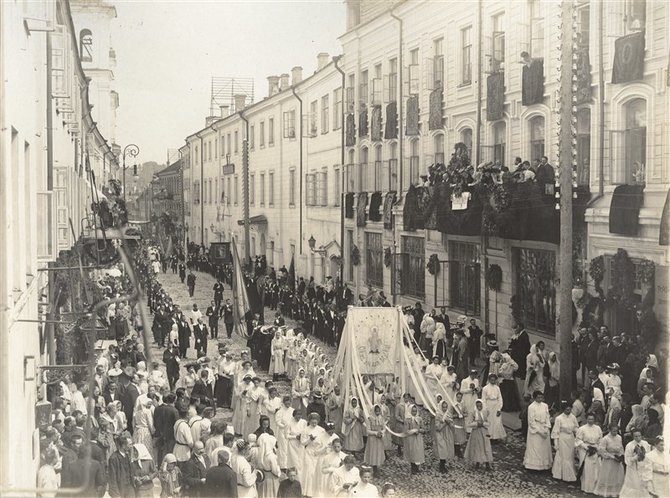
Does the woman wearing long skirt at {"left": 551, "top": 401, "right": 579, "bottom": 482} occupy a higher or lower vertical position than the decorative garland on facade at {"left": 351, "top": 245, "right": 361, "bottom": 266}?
lower

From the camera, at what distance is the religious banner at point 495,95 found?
70.5ft

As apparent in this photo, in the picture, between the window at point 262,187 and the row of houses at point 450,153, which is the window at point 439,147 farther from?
the window at point 262,187

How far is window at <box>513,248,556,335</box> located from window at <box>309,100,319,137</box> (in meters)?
13.3

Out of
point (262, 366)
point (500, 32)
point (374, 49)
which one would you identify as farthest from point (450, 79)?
point (262, 366)

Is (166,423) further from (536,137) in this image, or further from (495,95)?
(495,95)

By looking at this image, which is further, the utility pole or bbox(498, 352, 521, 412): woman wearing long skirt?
bbox(498, 352, 521, 412): woman wearing long skirt


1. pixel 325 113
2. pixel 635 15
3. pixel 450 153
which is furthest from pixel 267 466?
pixel 325 113

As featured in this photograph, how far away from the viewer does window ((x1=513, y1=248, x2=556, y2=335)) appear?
1955 cm

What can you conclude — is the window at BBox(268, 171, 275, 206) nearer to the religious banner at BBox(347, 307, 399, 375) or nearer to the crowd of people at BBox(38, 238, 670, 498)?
the crowd of people at BBox(38, 238, 670, 498)

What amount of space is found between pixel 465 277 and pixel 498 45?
6189 millimetres

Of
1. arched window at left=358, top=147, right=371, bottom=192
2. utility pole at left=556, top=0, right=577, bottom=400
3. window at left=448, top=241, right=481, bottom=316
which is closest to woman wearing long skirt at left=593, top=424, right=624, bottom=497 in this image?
utility pole at left=556, top=0, right=577, bottom=400

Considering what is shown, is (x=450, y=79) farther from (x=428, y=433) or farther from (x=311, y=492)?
(x=311, y=492)

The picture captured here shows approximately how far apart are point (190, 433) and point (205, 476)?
1.85 metres

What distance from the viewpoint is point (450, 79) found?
23875 mm
